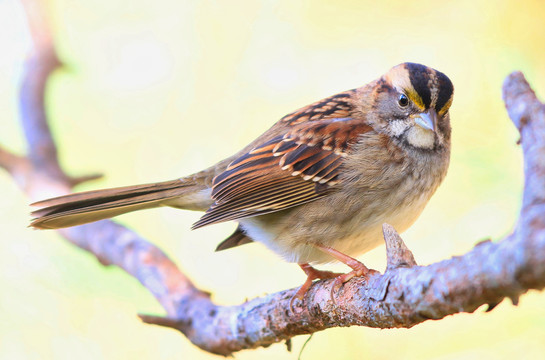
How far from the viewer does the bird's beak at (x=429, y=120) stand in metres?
2.94

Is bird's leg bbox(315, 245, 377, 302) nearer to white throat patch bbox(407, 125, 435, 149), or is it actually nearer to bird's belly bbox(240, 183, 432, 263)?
bird's belly bbox(240, 183, 432, 263)

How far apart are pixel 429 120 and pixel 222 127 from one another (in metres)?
2.36

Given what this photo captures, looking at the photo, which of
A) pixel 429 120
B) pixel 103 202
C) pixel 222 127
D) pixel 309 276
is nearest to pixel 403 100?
pixel 429 120

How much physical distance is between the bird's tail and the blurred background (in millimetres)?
1271

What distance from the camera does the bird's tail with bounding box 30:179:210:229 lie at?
118 inches

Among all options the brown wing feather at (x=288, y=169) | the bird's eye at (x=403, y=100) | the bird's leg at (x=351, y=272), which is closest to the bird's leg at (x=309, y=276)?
the bird's leg at (x=351, y=272)

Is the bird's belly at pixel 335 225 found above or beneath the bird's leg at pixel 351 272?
above

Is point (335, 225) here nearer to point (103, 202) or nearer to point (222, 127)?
point (103, 202)

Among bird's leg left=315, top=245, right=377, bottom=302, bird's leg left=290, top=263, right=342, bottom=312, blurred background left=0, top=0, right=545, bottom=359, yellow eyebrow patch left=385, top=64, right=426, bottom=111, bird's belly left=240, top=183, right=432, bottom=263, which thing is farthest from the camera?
blurred background left=0, top=0, right=545, bottom=359

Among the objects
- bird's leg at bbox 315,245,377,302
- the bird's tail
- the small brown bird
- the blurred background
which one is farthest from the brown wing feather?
the blurred background

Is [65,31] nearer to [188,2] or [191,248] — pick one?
[188,2]

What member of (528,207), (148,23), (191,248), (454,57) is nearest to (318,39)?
(454,57)

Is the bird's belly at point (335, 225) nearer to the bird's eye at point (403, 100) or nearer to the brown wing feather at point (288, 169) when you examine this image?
the brown wing feather at point (288, 169)

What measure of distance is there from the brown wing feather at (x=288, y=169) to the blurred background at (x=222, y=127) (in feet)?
4.15
